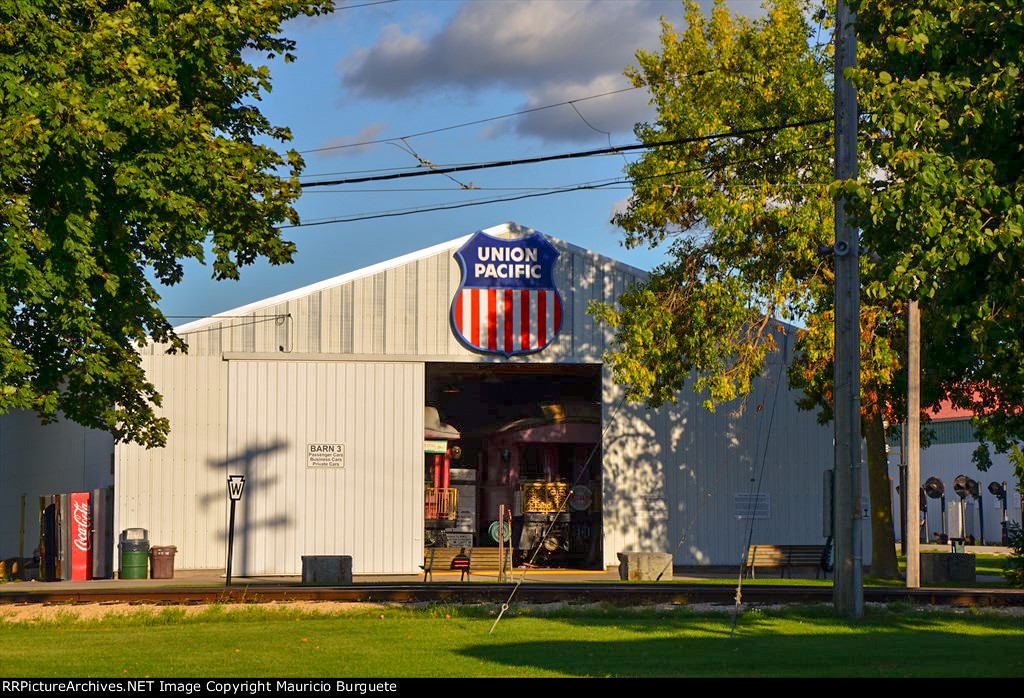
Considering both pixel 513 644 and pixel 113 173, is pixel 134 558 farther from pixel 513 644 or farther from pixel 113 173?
pixel 513 644

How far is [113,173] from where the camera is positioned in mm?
21438

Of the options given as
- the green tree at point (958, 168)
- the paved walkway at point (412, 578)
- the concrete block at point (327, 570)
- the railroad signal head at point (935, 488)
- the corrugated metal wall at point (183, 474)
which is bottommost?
the paved walkway at point (412, 578)

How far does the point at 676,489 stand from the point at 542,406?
562cm

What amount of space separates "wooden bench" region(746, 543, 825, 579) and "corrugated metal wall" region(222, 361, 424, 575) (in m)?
9.35

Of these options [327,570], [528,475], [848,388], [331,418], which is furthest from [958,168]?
[528,475]

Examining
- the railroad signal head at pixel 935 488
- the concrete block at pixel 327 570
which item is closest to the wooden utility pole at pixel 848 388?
the concrete block at pixel 327 570

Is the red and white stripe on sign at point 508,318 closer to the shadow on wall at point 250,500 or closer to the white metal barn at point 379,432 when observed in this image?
the white metal barn at point 379,432

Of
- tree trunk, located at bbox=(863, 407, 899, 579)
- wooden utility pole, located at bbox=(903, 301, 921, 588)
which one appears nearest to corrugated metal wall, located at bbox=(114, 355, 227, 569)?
tree trunk, located at bbox=(863, 407, 899, 579)

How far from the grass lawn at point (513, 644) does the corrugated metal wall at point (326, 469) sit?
14291 millimetres

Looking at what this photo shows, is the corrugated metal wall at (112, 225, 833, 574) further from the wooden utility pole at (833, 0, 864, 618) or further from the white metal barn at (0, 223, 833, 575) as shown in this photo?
the wooden utility pole at (833, 0, 864, 618)

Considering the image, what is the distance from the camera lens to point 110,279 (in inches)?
856

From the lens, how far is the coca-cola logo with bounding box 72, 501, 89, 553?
34719 mm

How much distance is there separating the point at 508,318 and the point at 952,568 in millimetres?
13401

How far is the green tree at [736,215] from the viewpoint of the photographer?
94.7ft
